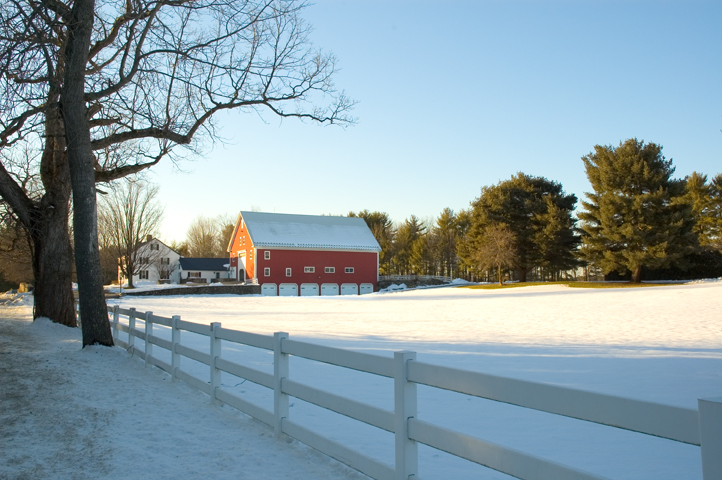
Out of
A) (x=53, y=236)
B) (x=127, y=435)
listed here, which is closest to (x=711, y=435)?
(x=127, y=435)

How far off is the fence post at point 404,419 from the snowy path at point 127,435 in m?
0.71

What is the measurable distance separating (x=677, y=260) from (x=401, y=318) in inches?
930

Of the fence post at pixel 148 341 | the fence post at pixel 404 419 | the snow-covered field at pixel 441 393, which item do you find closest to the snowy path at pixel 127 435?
the snow-covered field at pixel 441 393

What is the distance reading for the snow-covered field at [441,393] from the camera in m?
4.91

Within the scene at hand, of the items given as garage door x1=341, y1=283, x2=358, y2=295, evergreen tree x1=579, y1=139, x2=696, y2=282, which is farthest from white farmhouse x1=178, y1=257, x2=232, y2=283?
A: evergreen tree x1=579, y1=139, x2=696, y2=282

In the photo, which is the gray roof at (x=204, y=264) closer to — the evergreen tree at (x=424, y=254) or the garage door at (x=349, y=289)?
the evergreen tree at (x=424, y=254)

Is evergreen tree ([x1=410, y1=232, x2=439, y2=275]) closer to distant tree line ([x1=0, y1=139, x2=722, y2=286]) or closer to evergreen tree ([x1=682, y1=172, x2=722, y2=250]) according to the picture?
distant tree line ([x1=0, y1=139, x2=722, y2=286])

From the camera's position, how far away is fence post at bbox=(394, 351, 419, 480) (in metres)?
3.74

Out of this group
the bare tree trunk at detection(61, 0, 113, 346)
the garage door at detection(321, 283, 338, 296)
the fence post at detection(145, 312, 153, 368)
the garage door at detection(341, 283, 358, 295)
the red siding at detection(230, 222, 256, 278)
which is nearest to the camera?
the fence post at detection(145, 312, 153, 368)

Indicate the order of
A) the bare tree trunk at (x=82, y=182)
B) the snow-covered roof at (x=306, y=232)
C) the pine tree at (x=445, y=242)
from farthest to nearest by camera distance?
the pine tree at (x=445, y=242) → the snow-covered roof at (x=306, y=232) → the bare tree trunk at (x=82, y=182)

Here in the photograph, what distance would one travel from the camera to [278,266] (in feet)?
165

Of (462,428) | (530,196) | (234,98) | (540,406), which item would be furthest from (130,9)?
(530,196)

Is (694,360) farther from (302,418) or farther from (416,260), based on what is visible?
(416,260)

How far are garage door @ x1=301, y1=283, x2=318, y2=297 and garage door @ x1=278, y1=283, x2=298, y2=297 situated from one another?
0.67 m
